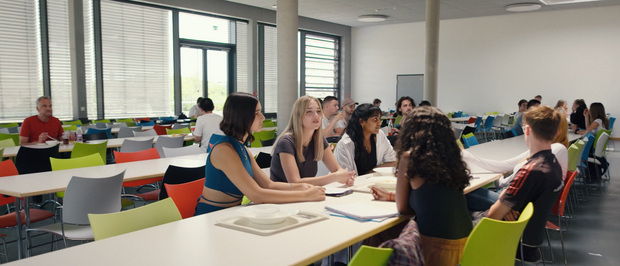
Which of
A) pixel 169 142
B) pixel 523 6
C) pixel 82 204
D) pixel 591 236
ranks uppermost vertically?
pixel 523 6

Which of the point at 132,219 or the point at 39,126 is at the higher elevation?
the point at 39,126

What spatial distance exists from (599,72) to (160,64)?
39.9 feet

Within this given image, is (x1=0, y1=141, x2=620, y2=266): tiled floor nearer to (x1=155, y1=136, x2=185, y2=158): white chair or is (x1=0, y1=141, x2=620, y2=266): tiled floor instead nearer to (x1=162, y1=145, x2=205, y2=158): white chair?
(x1=162, y1=145, x2=205, y2=158): white chair

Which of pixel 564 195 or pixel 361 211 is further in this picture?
pixel 564 195

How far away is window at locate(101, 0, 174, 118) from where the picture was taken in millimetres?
10422

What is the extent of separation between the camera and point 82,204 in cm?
292

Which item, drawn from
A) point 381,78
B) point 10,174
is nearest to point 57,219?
point 10,174

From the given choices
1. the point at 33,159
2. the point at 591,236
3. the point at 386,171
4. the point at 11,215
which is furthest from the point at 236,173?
the point at 591,236

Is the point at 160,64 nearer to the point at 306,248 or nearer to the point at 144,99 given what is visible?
the point at 144,99

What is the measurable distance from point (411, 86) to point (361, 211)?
1464 centimetres

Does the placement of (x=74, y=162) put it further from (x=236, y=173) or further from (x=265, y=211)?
(x=265, y=211)

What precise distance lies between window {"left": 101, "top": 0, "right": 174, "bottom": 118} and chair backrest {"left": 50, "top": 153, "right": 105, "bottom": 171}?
7062 millimetres

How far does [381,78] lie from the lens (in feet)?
55.3

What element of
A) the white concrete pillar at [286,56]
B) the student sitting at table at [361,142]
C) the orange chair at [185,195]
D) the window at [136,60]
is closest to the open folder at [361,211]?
the orange chair at [185,195]
